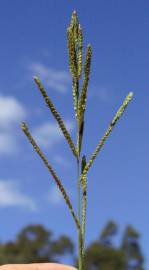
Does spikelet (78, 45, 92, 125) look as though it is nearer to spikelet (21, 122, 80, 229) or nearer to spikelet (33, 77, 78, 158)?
spikelet (33, 77, 78, 158)

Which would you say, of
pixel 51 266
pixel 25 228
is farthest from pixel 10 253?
pixel 51 266

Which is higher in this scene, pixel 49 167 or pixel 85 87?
pixel 85 87

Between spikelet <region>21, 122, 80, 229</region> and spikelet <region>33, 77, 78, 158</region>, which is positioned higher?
spikelet <region>33, 77, 78, 158</region>

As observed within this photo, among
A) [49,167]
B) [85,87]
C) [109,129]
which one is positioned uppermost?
[85,87]

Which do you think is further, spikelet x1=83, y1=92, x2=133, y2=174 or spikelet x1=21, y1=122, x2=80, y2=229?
spikelet x1=83, y1=92, x2=133, y2=174

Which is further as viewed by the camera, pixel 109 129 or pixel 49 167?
pixel 109 129

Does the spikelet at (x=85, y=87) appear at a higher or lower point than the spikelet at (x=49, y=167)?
higher

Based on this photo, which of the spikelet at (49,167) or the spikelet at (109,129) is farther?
the spikelet at (109,129)

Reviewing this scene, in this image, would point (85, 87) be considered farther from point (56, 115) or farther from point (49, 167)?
point (49, 167)

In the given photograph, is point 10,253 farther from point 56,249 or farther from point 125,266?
point 125,266

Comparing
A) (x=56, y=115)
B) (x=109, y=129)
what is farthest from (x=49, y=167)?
(x=109, y=129)

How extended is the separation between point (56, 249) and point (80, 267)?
73839 mm

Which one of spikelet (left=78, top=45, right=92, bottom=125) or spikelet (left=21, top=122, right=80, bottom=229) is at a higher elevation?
spikelet (left=78, top=45, right=92, bottom=125)

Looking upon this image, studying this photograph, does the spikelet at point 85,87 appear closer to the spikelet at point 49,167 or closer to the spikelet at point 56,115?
the spikelet at point 56,115
